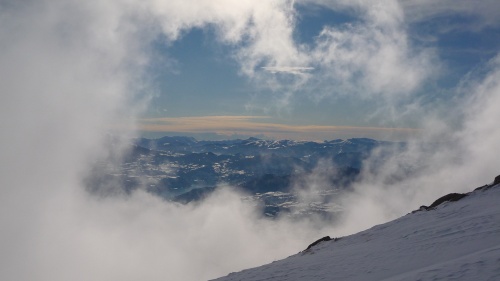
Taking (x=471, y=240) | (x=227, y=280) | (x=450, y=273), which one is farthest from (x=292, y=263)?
(x=450, y=273)

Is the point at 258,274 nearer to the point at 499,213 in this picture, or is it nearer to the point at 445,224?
the point at 445,224

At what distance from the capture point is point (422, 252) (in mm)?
24312

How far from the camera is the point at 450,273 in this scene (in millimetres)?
16797

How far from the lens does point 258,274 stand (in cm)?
3225

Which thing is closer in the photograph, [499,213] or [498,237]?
[498,237]

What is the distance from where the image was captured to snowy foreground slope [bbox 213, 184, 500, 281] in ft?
57.6

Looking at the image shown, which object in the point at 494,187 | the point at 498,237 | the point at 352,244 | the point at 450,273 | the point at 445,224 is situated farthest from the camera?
the point at 494,187

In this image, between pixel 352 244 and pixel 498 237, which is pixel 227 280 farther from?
pixel 498 237

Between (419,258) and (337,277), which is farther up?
(419,258)

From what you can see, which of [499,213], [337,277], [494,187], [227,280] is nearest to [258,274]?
[227,280]

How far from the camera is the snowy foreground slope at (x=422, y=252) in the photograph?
17.5 m

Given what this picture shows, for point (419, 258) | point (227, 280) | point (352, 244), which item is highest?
point (419, 258)

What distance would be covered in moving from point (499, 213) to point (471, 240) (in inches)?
243

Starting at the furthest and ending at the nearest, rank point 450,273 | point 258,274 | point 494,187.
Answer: point 494,187
point 258,274
point 450,273
